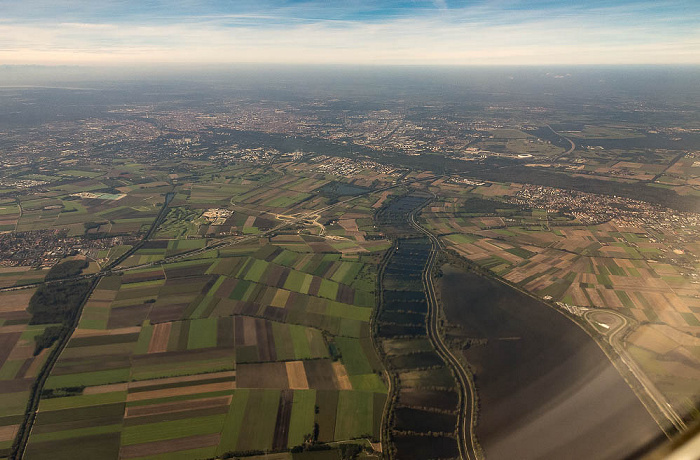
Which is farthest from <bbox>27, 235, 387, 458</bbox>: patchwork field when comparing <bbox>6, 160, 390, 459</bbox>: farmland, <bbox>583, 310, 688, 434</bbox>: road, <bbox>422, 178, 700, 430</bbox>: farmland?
<bbox>422, 178, 700, 430</bbox>: farmland

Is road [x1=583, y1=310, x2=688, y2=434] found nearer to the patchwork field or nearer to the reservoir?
the reservoir

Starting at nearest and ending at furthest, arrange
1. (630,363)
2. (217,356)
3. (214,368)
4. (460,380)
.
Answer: (630,363), (460,380), (214,368), (217,356)

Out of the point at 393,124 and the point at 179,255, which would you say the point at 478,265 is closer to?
the point at 179,255

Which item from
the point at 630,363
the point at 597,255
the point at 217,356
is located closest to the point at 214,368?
the point at 217,356

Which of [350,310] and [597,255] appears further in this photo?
[597,255]

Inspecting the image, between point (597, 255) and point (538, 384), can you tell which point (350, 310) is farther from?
point (597, 255)

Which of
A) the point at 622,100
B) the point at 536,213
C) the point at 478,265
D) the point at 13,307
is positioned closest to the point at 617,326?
the point at 478,265
